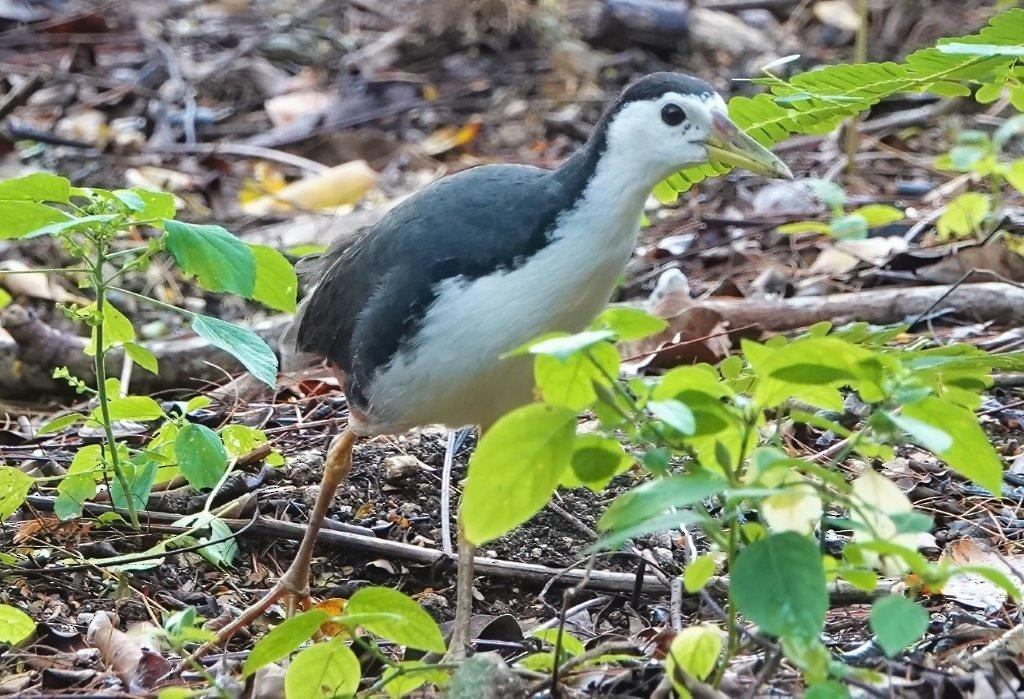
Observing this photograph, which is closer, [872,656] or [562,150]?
[872,656]

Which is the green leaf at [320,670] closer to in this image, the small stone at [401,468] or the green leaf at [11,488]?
the green leaf at [11,488]

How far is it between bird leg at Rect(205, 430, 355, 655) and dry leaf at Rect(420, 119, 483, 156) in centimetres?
400

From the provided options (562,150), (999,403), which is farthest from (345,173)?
(999,403)

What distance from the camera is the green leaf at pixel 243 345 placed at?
9.04 ft

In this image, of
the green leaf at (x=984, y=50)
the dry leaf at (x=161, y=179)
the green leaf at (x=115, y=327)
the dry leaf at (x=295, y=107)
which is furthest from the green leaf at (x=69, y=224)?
the dry leaf at (x=295, y=107)

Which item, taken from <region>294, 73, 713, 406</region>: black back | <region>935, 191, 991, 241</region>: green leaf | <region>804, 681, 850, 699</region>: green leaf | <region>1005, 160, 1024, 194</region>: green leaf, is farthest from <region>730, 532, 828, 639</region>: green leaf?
<region>935, 191, 991, 241</region>: green leaf

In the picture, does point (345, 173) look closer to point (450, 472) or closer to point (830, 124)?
point (450, 472)

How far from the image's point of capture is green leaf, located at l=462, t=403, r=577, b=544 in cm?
180

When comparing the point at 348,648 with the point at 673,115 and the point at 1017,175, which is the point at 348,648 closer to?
the point at 673,115

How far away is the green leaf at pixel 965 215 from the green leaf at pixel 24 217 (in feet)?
10.4

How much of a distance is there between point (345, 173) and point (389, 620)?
187 inches

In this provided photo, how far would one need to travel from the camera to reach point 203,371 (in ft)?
14.8

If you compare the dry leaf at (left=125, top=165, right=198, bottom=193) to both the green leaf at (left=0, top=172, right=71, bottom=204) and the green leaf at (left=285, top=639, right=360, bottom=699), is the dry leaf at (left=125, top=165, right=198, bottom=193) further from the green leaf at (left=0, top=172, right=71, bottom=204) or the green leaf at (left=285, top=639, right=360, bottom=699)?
the green leaf at (left=285, top=639, right=360, bottom=699)

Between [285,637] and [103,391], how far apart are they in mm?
1162
